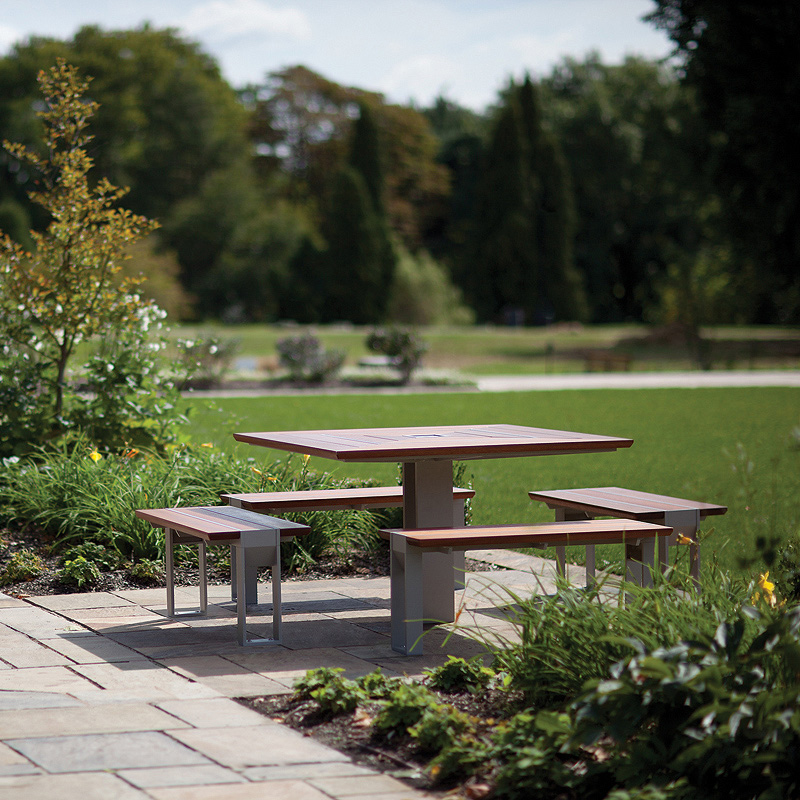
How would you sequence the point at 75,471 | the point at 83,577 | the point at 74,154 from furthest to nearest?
the point at 74,154 < the point at 75,471 < the point at 83,577

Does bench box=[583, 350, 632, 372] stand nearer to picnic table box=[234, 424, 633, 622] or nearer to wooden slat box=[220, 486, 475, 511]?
wooden slat box=[220, 486, 475, 511]

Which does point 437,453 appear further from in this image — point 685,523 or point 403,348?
point 403,348

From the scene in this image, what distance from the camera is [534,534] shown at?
4914mm

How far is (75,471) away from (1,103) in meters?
48.1

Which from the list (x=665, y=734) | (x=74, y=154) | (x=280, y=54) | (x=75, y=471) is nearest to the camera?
(x=665, y=734)

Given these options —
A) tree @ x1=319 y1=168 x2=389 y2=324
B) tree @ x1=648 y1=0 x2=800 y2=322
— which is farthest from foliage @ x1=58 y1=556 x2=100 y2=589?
tree @ x1=319 y1=168 x2=389 y2=324

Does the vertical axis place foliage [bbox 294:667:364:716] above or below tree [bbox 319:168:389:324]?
below

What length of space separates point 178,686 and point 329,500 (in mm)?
1773

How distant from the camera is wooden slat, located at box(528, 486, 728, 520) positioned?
17.9 ft

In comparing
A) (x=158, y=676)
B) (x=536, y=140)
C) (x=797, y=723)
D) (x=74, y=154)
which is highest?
(x=536, y=140)

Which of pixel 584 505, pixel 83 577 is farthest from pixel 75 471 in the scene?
pixel 584 505

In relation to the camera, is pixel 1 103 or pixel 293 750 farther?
pixel 1 103

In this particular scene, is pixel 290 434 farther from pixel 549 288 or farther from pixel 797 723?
pixel 549 288

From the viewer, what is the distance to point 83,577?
614cm
